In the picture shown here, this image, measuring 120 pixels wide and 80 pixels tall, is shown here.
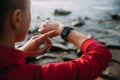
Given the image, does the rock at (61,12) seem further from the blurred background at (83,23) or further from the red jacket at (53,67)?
the red jacket at (53,67)

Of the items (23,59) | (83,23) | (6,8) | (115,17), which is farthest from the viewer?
(115,17)

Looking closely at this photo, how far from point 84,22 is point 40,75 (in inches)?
229

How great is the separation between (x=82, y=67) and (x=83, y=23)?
18.1 feet

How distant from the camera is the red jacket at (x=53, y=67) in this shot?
154cm

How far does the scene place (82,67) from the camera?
1.71m

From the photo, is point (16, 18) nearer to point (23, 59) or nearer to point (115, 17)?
point (23, 59)

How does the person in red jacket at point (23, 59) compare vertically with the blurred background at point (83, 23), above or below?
above

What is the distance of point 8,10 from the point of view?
59.6 inches

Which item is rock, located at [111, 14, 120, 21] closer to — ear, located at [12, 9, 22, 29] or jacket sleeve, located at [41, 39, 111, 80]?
jacket sleeve, located at [41, 39, 111, 80]

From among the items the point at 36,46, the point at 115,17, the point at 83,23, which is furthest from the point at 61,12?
the point at 36,46

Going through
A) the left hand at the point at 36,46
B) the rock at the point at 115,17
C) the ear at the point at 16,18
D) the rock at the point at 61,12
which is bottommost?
the rock at the point at 61,12

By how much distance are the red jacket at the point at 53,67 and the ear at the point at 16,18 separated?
133 mm

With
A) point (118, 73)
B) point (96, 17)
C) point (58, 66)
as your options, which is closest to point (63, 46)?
point (118, 73)

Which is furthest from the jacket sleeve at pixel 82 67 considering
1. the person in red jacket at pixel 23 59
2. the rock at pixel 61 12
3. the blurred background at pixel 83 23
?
the rock at pixel 61 12
